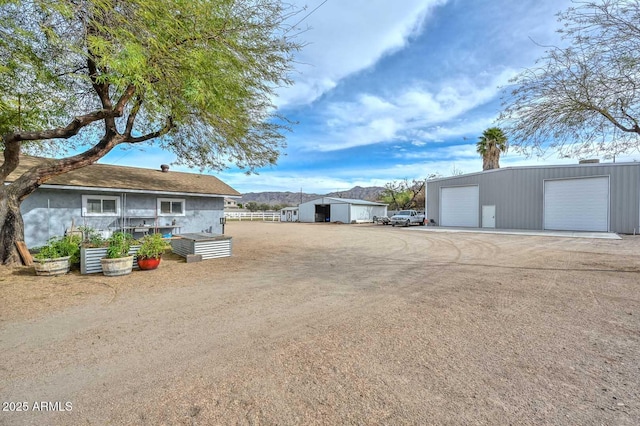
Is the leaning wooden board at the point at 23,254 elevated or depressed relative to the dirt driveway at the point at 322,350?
elevated

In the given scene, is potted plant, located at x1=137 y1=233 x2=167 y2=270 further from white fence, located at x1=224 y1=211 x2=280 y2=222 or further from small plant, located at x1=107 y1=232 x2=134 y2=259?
white fence, located at x1=224 y1=211 x2=280 y2=222

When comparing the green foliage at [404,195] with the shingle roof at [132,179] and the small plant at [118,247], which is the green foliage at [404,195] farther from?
the small plant at [118,247]

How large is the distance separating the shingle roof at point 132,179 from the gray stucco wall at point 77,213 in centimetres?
44

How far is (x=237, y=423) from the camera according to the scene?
83.9 inches

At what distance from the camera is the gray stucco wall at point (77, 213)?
32.3 feet

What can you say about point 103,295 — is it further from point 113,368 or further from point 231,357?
point 231,357

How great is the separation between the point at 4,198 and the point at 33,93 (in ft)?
8.76

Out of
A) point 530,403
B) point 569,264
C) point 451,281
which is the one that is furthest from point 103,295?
point 569,264

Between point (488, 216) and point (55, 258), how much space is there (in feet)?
79.2

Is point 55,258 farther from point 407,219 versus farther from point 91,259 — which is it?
point 407,219

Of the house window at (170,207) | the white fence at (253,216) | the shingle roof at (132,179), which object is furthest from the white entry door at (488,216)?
the white fence at (253,216)

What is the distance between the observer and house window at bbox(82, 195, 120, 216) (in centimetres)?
1089

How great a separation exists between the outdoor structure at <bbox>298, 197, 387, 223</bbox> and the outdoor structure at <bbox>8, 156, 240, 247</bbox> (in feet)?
70.0

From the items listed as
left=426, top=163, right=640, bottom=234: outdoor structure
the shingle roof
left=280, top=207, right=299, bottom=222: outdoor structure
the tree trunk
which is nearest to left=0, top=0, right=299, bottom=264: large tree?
the tree trunk
